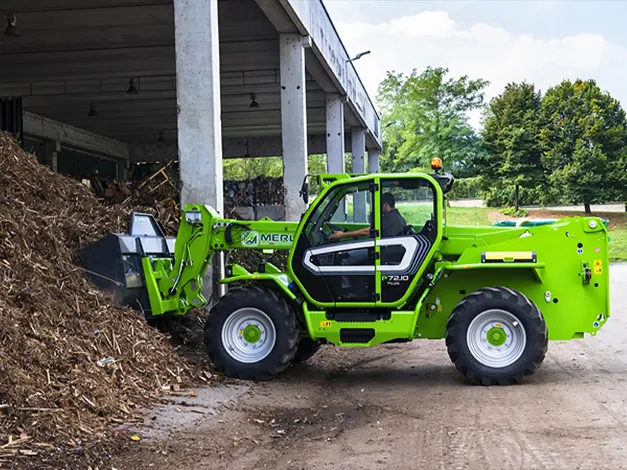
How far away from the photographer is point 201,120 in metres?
10.9

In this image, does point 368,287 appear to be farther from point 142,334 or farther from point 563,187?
point 563,187

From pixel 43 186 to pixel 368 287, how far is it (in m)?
4.46

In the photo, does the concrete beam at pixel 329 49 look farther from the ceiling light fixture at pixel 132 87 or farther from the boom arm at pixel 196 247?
the boom arm at pixel 196 247

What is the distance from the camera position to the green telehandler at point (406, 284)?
8688 millimetres

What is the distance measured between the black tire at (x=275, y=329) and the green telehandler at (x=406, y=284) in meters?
0.01

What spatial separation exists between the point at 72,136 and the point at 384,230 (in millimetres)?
25881

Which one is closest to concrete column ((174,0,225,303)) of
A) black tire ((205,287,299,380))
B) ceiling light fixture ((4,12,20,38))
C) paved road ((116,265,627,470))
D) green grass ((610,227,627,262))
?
black tire ((205,287,299,380))

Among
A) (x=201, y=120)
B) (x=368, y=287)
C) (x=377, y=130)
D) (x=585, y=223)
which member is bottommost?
(x=368, y=287)

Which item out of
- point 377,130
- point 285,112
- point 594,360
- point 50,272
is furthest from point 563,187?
point 50,272

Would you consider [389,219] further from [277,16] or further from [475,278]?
[277,16]

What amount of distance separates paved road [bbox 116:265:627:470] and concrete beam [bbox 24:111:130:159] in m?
22.2

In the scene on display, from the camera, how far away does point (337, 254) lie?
29.6ft

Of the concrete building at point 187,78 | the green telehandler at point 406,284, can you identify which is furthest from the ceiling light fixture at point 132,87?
the green telehandler at point 406,284

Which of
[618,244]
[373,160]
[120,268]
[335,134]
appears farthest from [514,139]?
[120,268]
